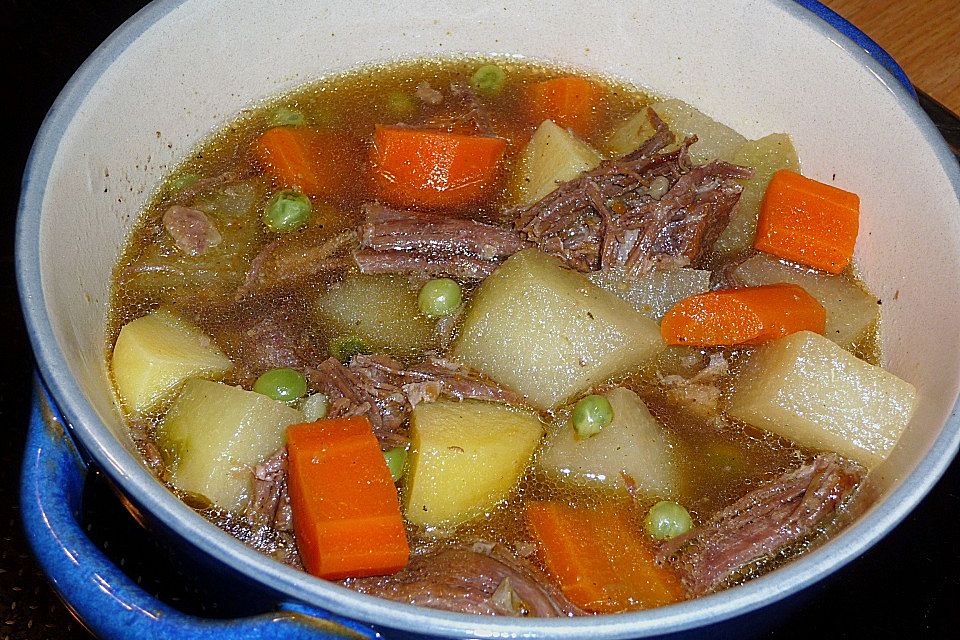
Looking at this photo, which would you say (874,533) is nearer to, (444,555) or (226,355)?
(444,555)

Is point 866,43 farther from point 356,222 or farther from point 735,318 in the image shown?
point 356,222

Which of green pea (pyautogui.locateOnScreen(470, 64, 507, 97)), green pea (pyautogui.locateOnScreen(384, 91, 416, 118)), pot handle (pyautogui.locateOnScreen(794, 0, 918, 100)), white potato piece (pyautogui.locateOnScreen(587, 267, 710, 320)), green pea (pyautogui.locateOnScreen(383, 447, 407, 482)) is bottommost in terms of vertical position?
green pea (pyautogui.locateOnScreen(383, 447, 407, 482))

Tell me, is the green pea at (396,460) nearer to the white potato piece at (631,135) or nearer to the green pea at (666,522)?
the green pea at (666,522)

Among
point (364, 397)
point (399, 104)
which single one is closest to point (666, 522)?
point (364, 397)

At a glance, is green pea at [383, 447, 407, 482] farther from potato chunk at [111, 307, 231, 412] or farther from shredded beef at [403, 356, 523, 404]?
potato chunk at [111, 307, 231, 412]

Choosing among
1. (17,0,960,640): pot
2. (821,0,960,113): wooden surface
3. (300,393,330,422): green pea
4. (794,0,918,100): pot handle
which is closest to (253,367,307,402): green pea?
(300,393,330,422): green pea

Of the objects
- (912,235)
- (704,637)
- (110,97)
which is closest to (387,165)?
(110,97)
